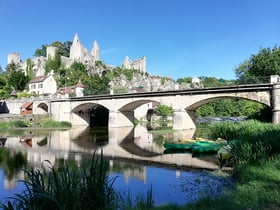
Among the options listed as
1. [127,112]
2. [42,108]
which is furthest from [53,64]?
[127,112]

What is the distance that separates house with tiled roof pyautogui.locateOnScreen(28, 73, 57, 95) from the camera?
230 ft

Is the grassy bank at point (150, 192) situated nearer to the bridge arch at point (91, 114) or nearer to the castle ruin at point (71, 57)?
the bridge arch at point (91, 114)

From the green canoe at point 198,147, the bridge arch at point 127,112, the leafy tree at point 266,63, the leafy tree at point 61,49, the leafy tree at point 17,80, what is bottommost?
the green canoe at point 198,147

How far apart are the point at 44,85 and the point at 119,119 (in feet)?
116

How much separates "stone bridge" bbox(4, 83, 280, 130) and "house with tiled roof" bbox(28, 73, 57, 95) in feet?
51.9

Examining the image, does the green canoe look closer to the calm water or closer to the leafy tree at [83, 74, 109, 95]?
the calm water

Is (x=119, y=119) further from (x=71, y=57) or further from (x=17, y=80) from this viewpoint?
(x=71, y=57)

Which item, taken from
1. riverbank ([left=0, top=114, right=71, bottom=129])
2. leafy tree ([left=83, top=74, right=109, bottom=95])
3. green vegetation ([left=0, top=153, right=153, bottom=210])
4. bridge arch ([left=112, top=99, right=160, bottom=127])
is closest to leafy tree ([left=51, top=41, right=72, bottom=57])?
leafy tree ([left=83, top=74, right=109, bottom=95])

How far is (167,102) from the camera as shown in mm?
35312

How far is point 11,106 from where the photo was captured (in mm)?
57219

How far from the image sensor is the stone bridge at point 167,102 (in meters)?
27.7

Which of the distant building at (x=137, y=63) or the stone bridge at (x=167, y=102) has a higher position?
the distant building at (x=137, y=63)

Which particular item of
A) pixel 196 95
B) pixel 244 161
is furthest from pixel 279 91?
pixel 244 161

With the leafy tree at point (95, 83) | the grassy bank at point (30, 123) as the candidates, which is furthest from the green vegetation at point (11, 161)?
the leafy tree at point (95, 83)
